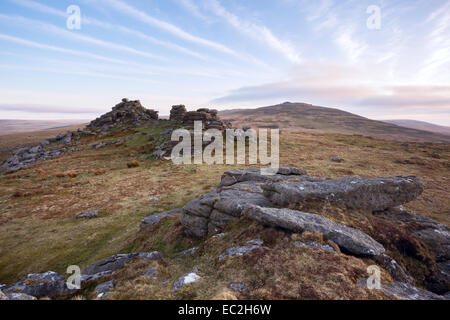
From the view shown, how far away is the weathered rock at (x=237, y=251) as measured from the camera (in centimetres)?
784

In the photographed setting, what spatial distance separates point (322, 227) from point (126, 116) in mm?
73446

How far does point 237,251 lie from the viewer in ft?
26.3

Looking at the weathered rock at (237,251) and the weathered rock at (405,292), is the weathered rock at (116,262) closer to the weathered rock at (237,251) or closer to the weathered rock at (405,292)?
the weathered rock at (237,251)

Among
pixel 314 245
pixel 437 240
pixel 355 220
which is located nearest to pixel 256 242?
pixel 314 245

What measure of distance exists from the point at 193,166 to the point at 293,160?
1825 cm

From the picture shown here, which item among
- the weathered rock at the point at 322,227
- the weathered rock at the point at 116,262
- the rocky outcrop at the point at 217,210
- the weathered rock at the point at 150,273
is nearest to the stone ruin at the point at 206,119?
the rocky outcrop at the point at 217,210

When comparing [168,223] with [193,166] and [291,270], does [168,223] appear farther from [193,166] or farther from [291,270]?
[193,166]

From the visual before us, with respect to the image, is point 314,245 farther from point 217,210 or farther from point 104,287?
point 104,287

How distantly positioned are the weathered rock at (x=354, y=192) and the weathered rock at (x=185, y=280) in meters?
6.42

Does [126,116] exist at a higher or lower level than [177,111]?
lower

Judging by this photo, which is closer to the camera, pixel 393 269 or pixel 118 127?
pixel 393 269

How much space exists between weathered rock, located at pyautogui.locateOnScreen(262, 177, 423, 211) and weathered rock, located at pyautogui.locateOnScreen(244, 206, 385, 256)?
200cm

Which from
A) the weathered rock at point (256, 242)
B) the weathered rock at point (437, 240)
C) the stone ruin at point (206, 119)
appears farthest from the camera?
the stone ruin at point (206, 119)
